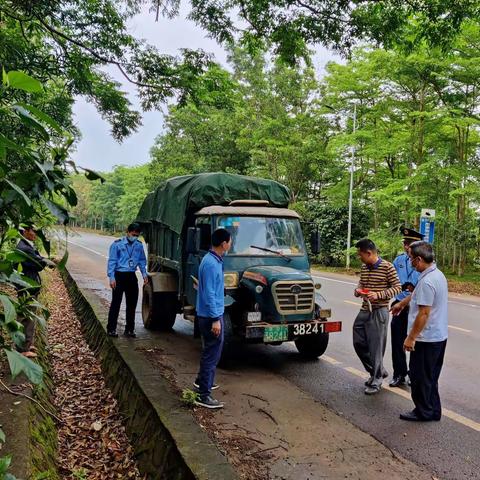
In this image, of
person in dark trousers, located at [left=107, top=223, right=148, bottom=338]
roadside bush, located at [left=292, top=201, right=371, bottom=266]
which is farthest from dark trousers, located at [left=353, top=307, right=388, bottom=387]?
roadside bush, located at [left=292, top=201, right=371, bottom=266]

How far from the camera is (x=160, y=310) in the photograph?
8484mm

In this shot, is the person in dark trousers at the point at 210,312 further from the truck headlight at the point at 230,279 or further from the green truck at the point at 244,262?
the truck headlight at the point at 230,279

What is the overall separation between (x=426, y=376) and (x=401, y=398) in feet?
2.92

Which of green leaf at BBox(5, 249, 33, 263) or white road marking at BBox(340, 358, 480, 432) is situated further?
white road marking at BBox(340, 358, 480, 432)

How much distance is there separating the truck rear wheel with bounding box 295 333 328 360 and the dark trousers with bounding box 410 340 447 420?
203 cm

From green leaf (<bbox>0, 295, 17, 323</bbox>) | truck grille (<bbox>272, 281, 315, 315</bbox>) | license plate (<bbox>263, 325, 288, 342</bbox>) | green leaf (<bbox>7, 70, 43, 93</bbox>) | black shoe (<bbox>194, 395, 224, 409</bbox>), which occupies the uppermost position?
green leaf (<bbox>7, 70, 43, 93</bbox>)

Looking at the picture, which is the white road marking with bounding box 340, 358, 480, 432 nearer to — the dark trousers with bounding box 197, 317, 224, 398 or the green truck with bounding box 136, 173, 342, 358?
the green truck with bounding box 136, 173, 342, 358

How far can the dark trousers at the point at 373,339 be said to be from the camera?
552 centimetres

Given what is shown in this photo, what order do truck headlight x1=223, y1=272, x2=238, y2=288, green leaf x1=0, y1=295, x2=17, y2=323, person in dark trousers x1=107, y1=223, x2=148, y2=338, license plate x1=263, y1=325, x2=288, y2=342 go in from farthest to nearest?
person in dark trousers x1=107, y1=223, x2=148, y2=338
truck headlight x1=223, y1=272, x2=238, y2=288
license plate x1=263, y1=325, x2=288, y2=342
green leaf x1=0, y1=295, x2=17, y2=323

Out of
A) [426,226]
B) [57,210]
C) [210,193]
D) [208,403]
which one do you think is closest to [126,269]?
[210,193]

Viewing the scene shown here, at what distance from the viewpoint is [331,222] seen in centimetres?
2669

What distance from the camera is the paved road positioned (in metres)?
4.08

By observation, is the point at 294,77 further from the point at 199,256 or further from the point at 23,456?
the point at 23,456

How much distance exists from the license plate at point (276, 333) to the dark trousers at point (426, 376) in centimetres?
173
